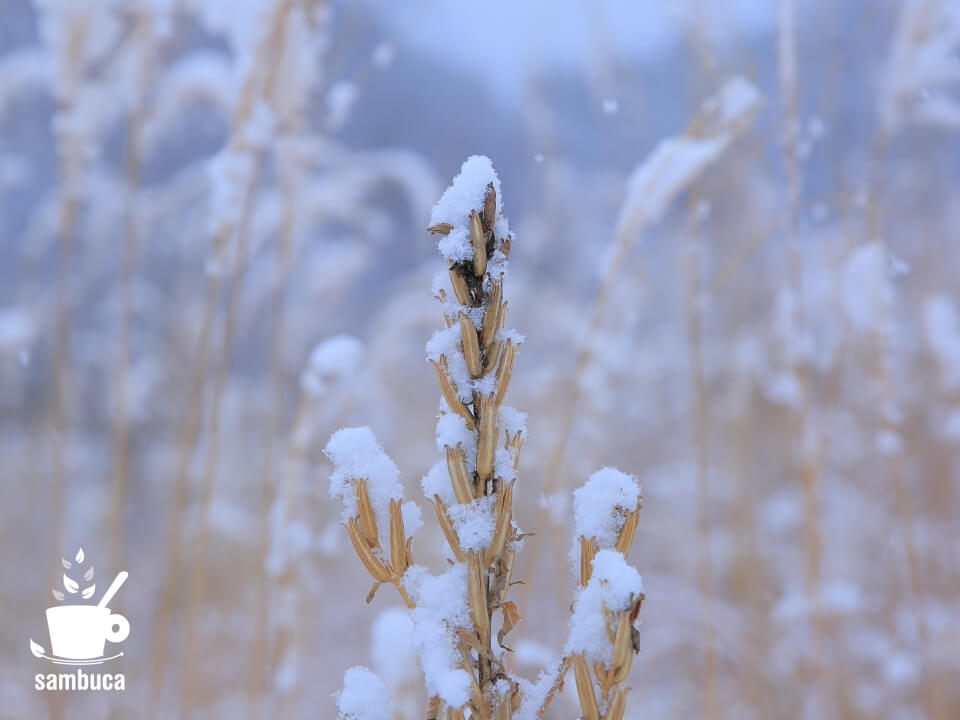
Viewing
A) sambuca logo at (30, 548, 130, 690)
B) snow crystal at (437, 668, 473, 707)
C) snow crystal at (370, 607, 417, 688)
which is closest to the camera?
snow crystal at (437, 668, 473, 707)

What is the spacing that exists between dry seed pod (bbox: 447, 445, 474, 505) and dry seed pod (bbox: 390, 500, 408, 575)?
0.07 ft

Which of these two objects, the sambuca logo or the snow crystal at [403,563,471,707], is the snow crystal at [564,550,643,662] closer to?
the snow crystal at [403,563,471,707]

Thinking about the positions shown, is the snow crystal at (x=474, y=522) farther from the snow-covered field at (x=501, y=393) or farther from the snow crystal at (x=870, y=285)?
the snow crystal at (x=870, y=285)

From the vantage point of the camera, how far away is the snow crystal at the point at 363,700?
0.59ft

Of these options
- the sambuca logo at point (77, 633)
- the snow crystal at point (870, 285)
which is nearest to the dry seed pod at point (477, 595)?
the sambuca logo at point (77, 633)

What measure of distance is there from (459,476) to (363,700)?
2.5 inches

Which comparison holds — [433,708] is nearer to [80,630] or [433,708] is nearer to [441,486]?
[441,486]

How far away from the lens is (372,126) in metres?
3.34

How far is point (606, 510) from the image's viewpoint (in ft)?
0.60

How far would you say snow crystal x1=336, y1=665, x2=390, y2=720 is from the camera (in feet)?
0.59

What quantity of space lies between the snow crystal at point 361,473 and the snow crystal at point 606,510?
5cm

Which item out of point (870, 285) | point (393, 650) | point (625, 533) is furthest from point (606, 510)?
point (870, 285)

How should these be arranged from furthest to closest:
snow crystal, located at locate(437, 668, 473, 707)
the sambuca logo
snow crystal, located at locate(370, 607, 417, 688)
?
the sambuca logo → snow crystal, located at locate(370, 607, 417, 688) → snow crystal, located at locate(437, 668, 473, 707)

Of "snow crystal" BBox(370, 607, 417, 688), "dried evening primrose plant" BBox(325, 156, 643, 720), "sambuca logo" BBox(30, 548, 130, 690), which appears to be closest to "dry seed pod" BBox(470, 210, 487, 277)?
"dried evening primrose plant" BBox(325, 156, 643, 720)
